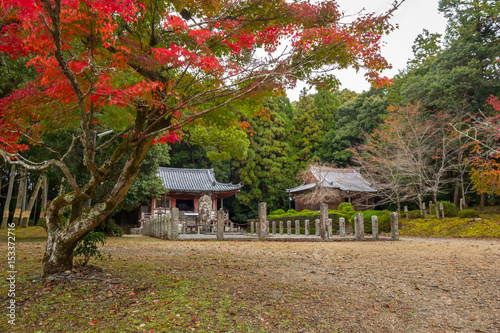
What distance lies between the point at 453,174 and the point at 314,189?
10955 millimetres

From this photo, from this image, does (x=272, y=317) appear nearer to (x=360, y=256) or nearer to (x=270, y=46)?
(x=270, y=46)

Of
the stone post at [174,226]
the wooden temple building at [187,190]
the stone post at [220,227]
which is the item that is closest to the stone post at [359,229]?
the stone post at [220,227]

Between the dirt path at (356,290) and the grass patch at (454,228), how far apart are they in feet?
31.9

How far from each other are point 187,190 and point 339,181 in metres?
13.7

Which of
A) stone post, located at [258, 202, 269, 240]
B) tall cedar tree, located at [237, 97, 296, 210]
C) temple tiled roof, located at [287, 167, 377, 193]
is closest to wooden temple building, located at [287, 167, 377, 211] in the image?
temple tiled roof, located at [287, 167, 377, 193]

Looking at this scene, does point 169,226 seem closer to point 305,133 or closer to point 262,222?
point 262,222

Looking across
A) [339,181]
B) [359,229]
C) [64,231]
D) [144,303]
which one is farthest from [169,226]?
[339,181]

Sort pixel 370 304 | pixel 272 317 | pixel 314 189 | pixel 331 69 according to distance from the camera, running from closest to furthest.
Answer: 1. pixel 272 317
2. pixel 370 304
3. pixel 331 69
4. pixel 314 189

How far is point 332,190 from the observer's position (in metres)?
28.2

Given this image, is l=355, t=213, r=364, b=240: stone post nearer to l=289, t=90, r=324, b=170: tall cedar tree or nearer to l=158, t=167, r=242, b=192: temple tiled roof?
l=158, t=167, r=242, b=192: temple tiled roof

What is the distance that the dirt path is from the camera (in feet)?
12.3

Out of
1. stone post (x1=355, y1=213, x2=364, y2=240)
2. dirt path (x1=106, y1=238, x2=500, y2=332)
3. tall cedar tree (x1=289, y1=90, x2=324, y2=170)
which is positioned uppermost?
tall cedar tree (x1=289, y1=90, x2=324, y2=170)

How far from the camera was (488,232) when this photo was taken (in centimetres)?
1538

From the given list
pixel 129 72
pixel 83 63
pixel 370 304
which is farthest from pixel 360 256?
pixel 83 63
